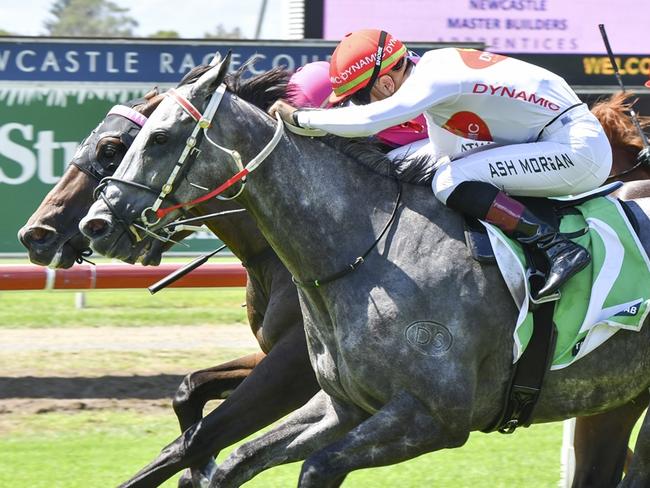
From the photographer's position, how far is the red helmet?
16.3ft

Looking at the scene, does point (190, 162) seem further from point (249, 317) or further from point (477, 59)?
point (249, 317)

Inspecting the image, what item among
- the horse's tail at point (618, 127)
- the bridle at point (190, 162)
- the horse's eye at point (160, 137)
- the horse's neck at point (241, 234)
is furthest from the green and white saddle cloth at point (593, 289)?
the horse's tail at point (618, 127)

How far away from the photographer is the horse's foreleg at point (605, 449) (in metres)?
5.64

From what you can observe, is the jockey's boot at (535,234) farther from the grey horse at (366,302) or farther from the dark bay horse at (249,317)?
the dark bay horse at (249,317)

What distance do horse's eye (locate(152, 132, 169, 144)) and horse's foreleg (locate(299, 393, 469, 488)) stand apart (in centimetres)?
122

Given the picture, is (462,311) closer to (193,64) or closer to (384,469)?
(384,469)

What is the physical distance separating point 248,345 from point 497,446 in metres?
2.94

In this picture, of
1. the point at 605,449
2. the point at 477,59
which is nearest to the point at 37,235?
the point at 477,59

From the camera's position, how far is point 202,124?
466cm

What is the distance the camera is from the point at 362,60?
4.97 meters

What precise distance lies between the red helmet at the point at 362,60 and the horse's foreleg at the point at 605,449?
6.05ft

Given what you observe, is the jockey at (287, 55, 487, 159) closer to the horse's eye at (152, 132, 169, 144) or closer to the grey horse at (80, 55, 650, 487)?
the grey horse at (80, 55, 650, 487)

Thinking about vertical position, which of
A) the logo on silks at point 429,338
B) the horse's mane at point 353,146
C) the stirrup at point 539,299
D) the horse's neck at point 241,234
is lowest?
the logo on silks at point 429,338

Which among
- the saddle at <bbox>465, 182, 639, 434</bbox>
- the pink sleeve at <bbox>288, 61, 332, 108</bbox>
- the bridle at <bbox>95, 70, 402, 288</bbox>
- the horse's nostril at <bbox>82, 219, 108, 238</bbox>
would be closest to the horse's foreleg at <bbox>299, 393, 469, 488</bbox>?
the saddle at <bbox>465, 182, 639, 434</bbox>
